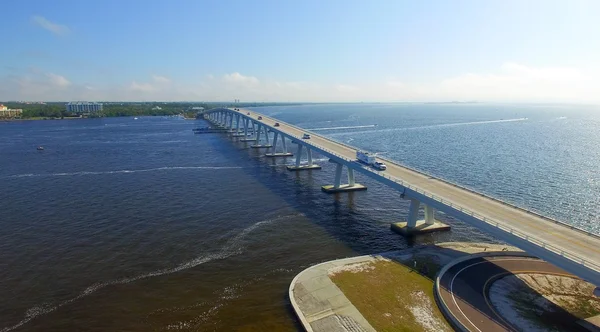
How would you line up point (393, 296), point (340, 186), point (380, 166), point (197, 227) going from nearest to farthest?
1. point (393, 296)
2. point (197, 227)
3. point (380, 166)
4. point (340, 186)

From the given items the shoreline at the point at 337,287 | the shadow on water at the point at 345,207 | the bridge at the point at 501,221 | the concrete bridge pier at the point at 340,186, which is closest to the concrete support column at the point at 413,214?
the bridge at the point at 501,221

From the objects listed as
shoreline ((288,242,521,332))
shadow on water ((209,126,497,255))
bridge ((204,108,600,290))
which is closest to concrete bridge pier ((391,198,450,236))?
bridge ((204,108,600,290))

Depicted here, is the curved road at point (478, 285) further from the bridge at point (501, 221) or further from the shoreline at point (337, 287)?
the bridge at point (501, 221)

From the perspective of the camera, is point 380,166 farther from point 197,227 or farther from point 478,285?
point 197,227

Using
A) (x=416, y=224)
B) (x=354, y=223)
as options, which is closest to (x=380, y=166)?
(x=354, y=223)

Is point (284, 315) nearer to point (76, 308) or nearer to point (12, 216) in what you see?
point (76, 308)

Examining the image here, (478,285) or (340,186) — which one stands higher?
(340,186)

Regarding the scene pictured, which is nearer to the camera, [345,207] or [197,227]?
[197,227]
